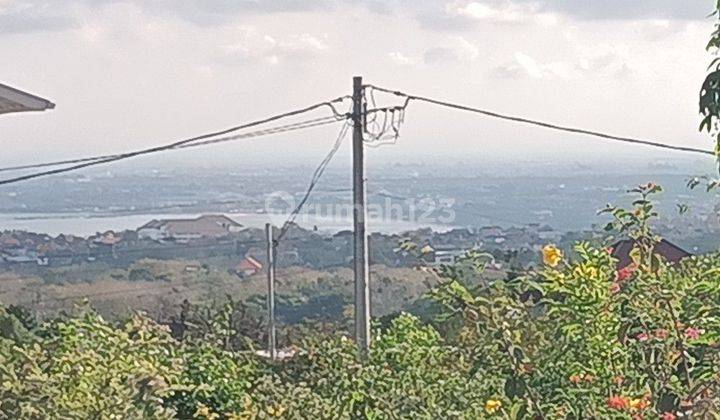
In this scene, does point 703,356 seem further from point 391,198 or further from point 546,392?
point 391,198

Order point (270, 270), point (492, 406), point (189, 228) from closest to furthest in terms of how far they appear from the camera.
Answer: point (492, 406) < point (270, 270) < point (189, 228)

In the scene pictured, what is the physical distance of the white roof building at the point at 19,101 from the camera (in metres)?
5.21

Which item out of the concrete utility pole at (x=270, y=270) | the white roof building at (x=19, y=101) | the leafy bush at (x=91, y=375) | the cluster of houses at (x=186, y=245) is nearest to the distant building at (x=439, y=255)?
the leafy bush at (x=91, y=375)

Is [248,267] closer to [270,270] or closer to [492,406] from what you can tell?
[270,270]

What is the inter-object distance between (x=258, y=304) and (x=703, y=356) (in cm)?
589

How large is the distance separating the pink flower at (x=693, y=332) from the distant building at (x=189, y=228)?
671 centimetres

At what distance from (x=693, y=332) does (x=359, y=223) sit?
178 inches

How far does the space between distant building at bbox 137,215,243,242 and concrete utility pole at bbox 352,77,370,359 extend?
216cm

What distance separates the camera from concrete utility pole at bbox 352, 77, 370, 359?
7371 mm

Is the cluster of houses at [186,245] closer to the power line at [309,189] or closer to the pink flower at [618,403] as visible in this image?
the power line at [309,189]

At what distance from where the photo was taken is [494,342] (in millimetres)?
3434

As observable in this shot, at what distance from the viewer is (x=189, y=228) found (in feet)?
32.2

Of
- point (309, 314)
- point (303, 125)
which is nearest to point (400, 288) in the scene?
point (309, 314)

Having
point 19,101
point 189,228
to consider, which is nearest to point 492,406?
point 19,101
